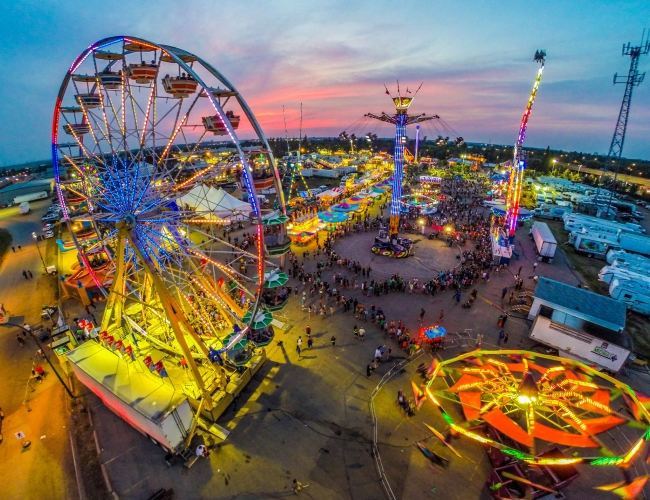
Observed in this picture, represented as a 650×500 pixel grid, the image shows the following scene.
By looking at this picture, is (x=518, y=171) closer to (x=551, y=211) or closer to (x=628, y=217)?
(x=551, y=211)

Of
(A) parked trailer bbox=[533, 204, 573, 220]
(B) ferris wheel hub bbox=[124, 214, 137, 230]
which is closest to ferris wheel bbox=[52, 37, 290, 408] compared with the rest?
(B) ferris wheel hub bbox=[124, 214, 137, 230]

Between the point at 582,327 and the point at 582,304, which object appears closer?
the point at 582,327

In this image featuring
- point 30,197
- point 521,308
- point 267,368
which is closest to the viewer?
point 267,368

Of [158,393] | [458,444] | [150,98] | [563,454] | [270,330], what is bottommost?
[458,444]

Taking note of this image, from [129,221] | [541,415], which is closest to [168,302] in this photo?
[129,221]

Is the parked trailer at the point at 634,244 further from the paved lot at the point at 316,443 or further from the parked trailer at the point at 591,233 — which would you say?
the paved lot at the point at 316,443

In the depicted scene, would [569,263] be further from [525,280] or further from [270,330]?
[270,330]

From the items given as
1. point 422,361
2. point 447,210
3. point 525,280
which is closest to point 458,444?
point 422,361
